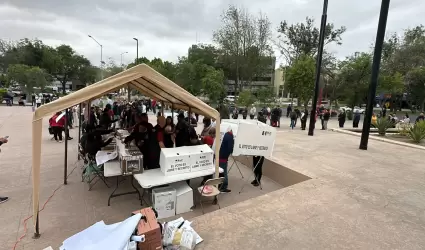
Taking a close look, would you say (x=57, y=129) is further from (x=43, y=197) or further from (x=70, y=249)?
(x=70, y=249)

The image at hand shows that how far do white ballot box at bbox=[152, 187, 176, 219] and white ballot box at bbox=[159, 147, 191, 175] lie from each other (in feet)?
1.11

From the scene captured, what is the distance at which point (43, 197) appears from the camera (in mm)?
5020

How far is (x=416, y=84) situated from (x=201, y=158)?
123 feet

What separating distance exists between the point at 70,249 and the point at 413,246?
435cm

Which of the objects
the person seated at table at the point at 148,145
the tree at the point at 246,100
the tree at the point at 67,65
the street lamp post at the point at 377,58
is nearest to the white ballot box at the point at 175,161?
the person seated at table at the point at 148,145

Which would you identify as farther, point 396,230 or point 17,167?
point 17,167

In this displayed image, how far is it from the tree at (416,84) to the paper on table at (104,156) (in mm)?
37259

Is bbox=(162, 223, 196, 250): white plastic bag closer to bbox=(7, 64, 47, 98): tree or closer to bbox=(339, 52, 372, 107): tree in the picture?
bbox=(339, 52, 372, 107): tree

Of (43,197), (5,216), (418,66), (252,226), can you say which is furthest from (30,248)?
(418,66)

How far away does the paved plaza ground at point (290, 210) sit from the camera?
3.45 m

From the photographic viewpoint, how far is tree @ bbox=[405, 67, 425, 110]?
99.2ft

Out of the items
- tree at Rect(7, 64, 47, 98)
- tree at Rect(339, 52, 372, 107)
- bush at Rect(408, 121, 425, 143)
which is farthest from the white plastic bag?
tree at Rect(7, 64, 47, 98)

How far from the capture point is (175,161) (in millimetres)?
4594

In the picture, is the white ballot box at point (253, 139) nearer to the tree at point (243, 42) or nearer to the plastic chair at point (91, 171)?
the plastic chair at point (91, 171)
